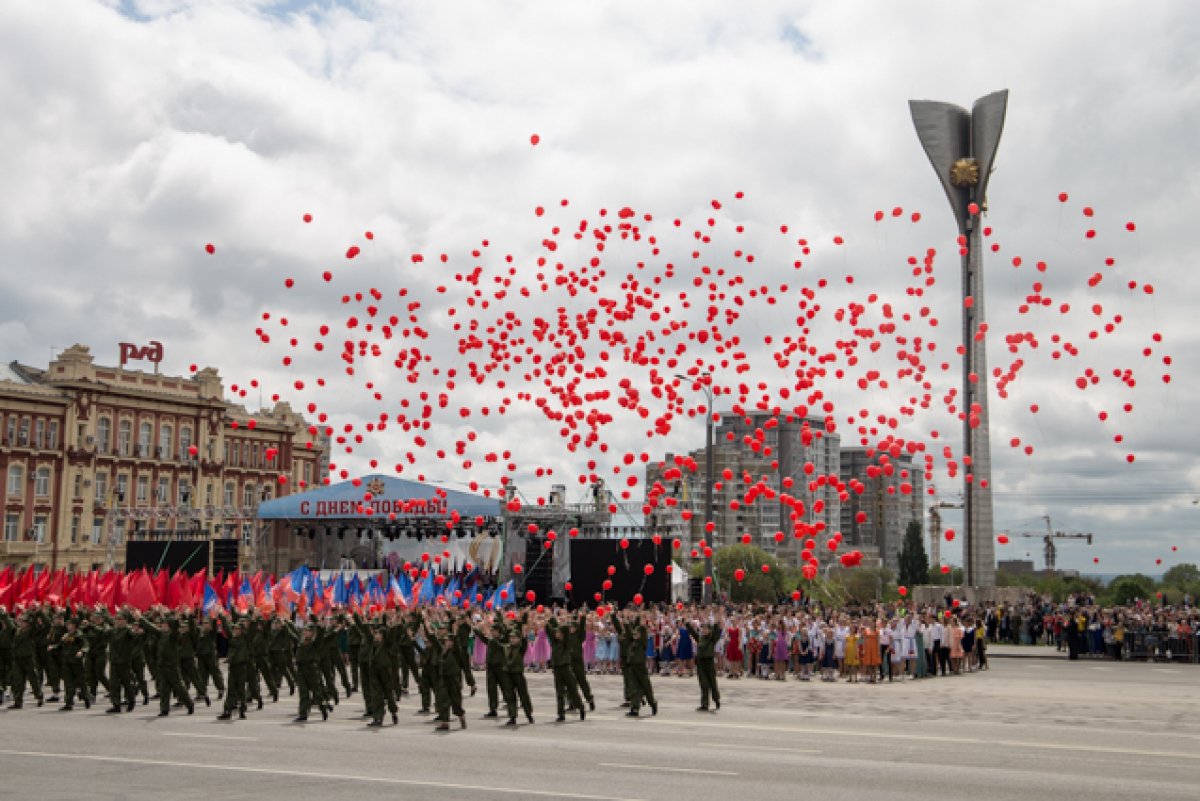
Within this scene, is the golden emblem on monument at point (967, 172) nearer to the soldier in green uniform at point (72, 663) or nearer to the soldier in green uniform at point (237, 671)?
the soldier in green uniform at point (237, 671)

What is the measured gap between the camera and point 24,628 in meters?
20.7

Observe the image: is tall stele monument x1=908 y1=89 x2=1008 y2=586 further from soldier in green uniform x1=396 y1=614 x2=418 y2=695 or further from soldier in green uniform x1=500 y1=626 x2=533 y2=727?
soldier in green uniform x1=500 y1=626 x2=533 y2=727

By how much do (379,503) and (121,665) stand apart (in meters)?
22.2

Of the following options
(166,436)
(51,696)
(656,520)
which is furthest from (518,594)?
(166,436)

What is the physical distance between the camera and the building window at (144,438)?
224ft

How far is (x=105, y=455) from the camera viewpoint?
66188 millimetres

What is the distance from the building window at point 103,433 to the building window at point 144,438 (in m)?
1.96

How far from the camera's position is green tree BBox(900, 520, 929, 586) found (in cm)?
12112

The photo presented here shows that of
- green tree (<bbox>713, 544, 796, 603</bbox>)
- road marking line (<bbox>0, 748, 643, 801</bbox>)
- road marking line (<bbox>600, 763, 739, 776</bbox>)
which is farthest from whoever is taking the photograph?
green tree (<bbox>713, 544, 796, 603</bbox>)

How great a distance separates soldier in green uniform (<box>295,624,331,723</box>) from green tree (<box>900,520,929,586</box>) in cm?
10756

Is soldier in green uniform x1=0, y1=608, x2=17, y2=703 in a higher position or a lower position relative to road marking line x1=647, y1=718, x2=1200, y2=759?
higher

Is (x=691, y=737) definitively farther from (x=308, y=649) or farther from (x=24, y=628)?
(x=24, y=628)

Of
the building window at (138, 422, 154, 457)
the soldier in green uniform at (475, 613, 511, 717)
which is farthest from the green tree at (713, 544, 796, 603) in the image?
the soldier in green uniform at (475, 613, 511, 717)

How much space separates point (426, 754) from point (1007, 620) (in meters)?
30.4
